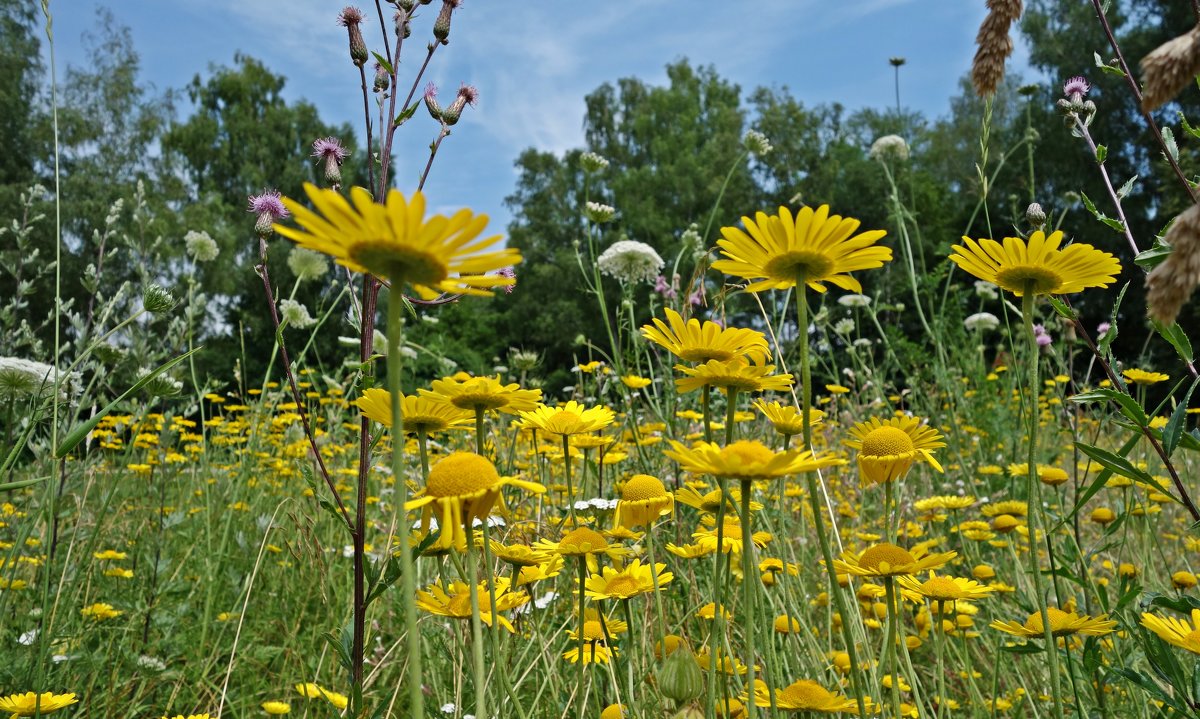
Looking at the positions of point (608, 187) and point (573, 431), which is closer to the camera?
point (573, 431)

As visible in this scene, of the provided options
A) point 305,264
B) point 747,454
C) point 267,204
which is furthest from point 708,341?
point 305,264

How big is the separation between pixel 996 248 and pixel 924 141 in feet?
85.1

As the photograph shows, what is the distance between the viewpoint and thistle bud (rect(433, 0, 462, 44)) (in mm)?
1465

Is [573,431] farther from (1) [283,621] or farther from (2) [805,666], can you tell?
(1) [283,621]

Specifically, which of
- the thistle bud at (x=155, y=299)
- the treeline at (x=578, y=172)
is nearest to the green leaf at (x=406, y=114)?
the thistle bud at (x=155, y=299)

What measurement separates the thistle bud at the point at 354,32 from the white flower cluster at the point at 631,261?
2.53 m

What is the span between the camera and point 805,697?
1.05m

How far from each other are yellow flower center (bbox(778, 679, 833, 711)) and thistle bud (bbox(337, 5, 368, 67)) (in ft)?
3.95

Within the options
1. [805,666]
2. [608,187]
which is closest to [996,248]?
[805,666]

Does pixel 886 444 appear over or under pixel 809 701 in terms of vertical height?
over

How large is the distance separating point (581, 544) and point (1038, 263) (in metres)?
0.69

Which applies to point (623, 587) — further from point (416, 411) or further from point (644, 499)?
point (416, 411)

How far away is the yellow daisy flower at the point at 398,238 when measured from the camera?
1.75 ft

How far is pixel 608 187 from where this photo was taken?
79.9 ft
